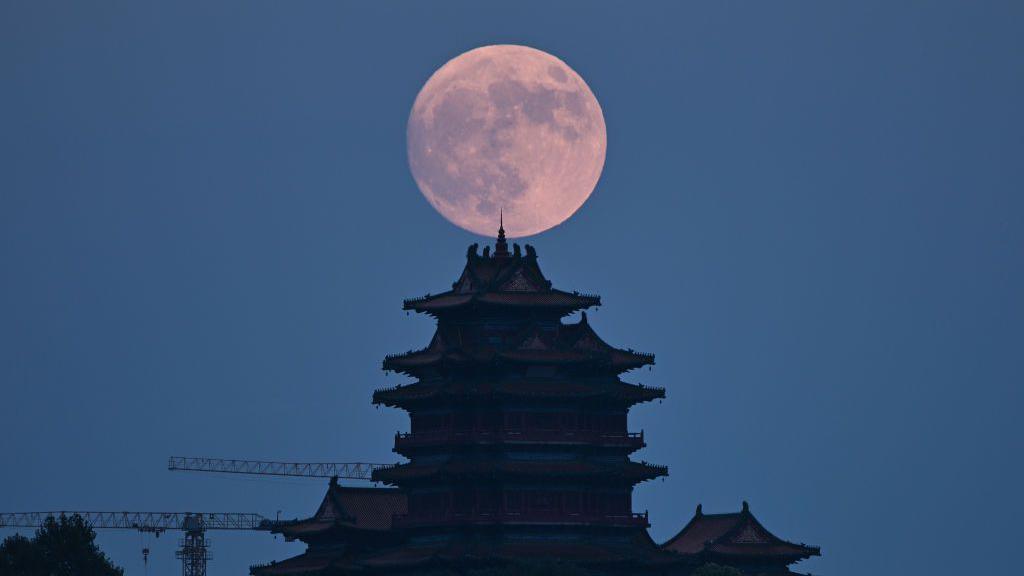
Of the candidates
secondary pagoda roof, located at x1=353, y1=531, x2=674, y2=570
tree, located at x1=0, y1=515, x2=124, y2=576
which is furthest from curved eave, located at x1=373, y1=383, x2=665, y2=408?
tree, located at x1=0, y1=515, x2=124, y2=576

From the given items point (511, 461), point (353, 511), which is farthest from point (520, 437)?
point (353, 511)

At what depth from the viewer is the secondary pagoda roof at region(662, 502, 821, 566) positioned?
177 meters

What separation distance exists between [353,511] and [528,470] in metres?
14.5

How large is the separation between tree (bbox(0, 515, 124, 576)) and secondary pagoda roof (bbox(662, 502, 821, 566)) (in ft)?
121

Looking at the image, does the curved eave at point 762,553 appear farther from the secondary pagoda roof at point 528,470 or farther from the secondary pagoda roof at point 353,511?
the secondary pagoda roof at point 353,511

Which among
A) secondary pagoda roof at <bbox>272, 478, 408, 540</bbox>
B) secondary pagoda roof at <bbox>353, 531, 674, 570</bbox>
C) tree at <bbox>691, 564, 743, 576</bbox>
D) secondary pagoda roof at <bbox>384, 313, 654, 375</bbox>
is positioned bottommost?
tree at <bbox>691, 564, 743, 576</bbox>

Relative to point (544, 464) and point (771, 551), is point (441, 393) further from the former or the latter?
point (771, 551)

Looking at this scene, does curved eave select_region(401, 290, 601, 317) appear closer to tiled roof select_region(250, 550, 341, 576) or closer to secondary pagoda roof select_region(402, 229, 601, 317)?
secondary pagoda roof select_region(402, 229, 601, 317)

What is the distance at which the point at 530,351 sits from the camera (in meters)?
175

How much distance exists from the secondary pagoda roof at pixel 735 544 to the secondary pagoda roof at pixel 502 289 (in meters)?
16.2

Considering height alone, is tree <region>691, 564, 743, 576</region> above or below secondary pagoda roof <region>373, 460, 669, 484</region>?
below

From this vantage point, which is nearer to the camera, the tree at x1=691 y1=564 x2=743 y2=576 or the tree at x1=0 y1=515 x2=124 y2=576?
the tree at x1=691 y1=564 x2=743 y2=576

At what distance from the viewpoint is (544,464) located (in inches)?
6831

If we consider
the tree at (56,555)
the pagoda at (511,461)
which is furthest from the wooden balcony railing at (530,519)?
the tree at (56,555)
